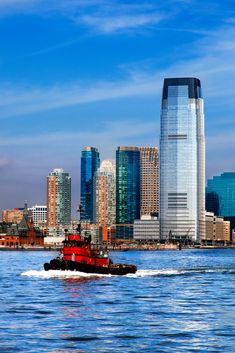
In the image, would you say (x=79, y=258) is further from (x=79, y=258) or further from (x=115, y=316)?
(x=115, y=316)

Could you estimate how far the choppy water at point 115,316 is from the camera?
58375 mm

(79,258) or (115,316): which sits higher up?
(79,258)

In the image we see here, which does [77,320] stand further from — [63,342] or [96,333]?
[63,342]

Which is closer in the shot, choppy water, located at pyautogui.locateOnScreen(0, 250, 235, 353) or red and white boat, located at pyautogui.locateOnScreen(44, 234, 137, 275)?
choppy water, located at pyautogui.locateOnScreen(0, 250, 235, 353)

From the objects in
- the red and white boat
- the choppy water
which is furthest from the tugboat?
the choppy water

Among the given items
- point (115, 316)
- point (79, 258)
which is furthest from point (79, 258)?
point (115, 316)

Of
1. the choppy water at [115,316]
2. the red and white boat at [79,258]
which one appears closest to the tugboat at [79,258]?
the red and white boat at [79,258]

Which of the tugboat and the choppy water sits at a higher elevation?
the tugboat

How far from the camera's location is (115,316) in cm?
7469

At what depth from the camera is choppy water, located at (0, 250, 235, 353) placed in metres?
58.4

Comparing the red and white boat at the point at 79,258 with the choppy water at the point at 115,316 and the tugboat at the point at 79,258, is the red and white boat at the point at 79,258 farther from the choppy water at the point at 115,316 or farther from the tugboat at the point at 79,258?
the choppy water at the point at 115,316

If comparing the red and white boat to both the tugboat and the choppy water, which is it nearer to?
the tugboat

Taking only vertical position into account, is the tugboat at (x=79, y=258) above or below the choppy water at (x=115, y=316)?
above

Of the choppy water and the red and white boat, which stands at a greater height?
the red and white boat
